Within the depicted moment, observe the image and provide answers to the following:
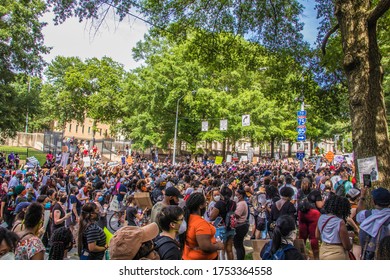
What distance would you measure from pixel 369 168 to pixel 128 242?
216 inches

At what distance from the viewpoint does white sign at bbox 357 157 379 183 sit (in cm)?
664

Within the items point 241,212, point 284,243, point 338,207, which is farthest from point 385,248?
point 241,212

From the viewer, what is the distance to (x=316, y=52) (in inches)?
511

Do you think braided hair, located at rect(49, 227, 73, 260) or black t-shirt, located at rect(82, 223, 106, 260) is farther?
black t-shirt, located at rect(82, 223, 106, 260)

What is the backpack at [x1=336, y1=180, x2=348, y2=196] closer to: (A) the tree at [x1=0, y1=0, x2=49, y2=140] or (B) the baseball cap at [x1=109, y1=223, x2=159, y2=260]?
(B) the baseball cap at [x1=109, y1=223, x2=159, y2=260]

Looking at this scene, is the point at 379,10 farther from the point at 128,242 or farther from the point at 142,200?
the point at 128,242

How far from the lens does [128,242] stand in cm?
292

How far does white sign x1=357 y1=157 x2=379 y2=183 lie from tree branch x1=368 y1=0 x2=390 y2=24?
2859 millimetres

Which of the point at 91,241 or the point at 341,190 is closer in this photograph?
the point at 91,241

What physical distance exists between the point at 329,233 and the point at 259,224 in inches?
136

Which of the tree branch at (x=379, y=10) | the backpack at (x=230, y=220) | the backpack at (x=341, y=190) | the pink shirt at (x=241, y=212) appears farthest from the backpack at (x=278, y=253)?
the backpack at (x=341, y=190)

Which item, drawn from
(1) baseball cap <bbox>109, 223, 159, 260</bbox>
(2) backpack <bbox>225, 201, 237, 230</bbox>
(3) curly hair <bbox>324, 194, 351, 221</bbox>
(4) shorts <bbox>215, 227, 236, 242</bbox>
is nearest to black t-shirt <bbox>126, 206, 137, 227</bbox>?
(4) shorts <bbox>215, 227, 236, 242</bbox>

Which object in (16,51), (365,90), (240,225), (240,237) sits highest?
(16,51)
